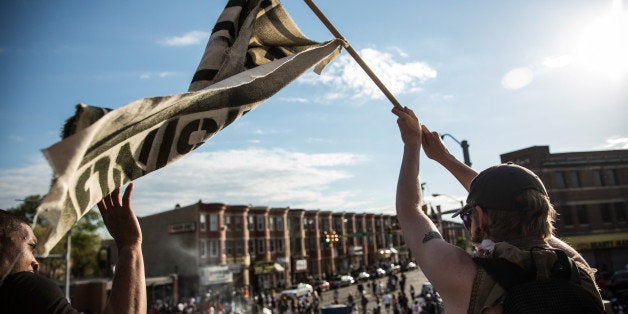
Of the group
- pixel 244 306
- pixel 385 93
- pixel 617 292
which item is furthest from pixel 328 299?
pixel 385 93

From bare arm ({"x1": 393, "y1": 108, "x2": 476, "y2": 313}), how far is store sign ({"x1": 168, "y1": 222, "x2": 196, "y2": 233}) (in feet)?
169

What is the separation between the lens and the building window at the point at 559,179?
37969 millimetres

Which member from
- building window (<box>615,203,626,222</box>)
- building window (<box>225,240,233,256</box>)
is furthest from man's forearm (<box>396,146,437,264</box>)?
building window (<box>225,240,233,256</box>)

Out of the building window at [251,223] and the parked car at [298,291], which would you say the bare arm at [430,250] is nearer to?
the parked car at [298,291]

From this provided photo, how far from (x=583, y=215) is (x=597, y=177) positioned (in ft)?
13.0

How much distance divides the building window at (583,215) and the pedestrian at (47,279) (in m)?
43.7

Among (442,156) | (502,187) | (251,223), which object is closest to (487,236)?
(502,187)

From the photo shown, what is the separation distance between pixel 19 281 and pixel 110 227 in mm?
432

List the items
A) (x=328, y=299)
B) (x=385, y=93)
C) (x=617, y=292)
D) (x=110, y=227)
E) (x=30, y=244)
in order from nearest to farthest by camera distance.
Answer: (x=30, y=244), (x=110, y=227), (x=385, y=93), (x=617, y=292), (x=328, y=299)

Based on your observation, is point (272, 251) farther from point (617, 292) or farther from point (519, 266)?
point (519, 266)

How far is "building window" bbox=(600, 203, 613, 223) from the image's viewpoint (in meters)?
37.8

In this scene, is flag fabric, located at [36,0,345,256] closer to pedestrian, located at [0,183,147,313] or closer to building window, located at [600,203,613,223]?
pedestrian, located at [0,183,147,313]

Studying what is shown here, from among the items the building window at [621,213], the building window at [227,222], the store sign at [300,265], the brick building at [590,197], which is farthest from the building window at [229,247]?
the building window at [621,213]

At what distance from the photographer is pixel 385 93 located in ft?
9.54
